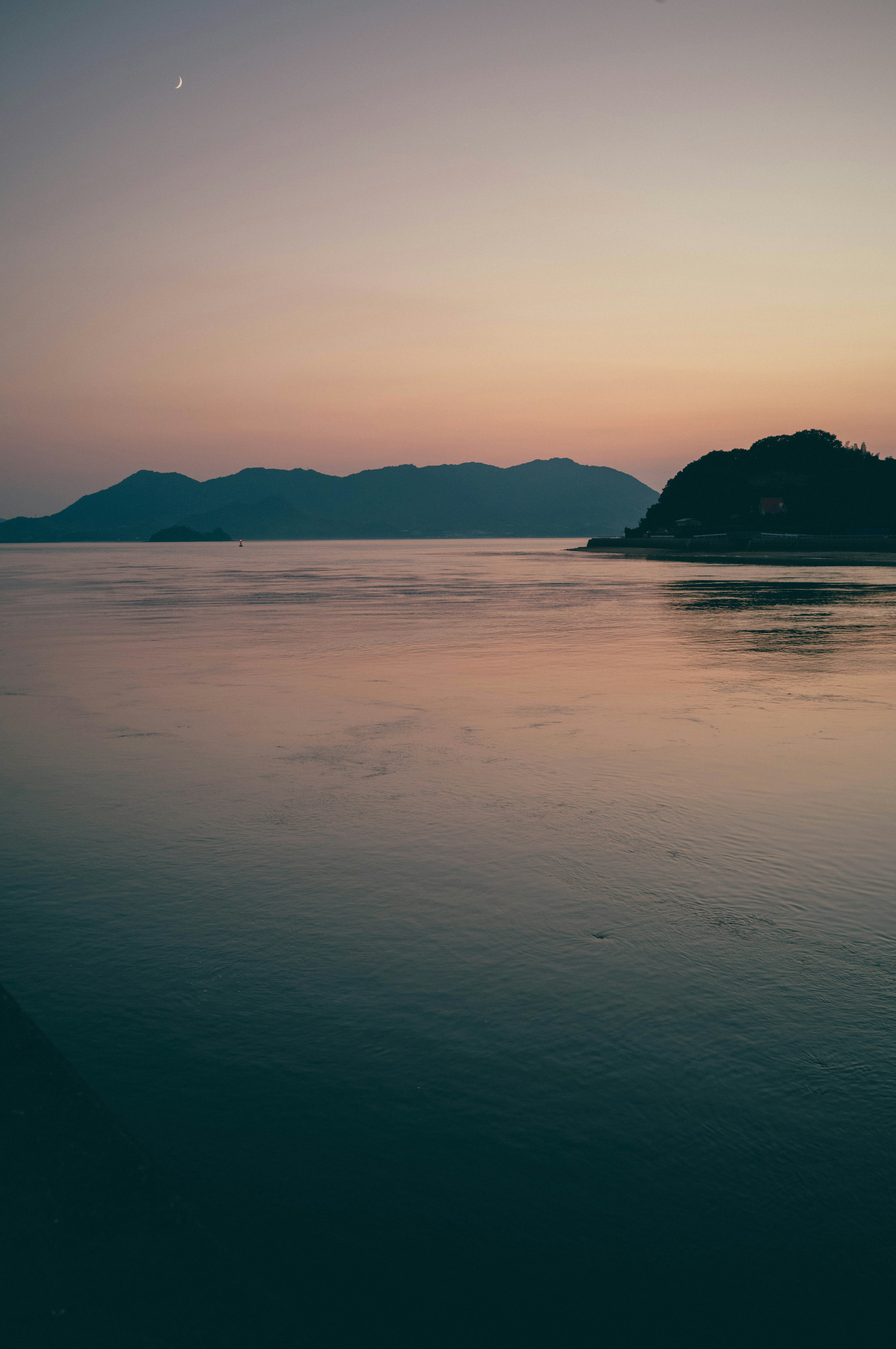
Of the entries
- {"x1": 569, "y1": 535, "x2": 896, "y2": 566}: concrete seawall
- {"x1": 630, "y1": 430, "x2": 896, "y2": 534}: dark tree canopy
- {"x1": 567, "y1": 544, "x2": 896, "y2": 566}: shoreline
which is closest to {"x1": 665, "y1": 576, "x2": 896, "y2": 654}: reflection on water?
{"x1": 567, "y1": 544, "x2": 896, "y2": 566}: shoreline

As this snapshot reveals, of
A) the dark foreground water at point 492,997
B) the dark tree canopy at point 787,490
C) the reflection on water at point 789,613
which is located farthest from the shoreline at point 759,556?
the dark foreground water at point 492,997

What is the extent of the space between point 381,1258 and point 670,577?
59.4m

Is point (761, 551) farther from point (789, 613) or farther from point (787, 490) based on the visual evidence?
point (789, 613)

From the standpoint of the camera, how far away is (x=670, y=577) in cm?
5978

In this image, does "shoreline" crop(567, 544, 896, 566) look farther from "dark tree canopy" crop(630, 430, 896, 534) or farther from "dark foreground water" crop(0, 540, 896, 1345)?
"dark foreground water" crop(0, 540, 896, 1345)

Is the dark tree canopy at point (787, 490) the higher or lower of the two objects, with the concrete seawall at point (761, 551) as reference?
higher

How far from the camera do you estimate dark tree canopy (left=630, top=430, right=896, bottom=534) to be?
128 meters

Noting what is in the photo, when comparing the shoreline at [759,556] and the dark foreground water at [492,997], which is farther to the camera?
the shoreline at [759,556]

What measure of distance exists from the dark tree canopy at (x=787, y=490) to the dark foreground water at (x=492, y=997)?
129 meters

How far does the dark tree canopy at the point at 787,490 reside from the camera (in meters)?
128

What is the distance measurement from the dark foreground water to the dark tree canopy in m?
129

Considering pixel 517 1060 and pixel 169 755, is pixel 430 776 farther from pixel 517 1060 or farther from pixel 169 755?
pixel 517 1060

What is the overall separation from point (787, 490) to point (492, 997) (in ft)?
497

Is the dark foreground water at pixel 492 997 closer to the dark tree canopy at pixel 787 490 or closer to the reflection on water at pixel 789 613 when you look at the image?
the reflection on water at pixel 789 613
